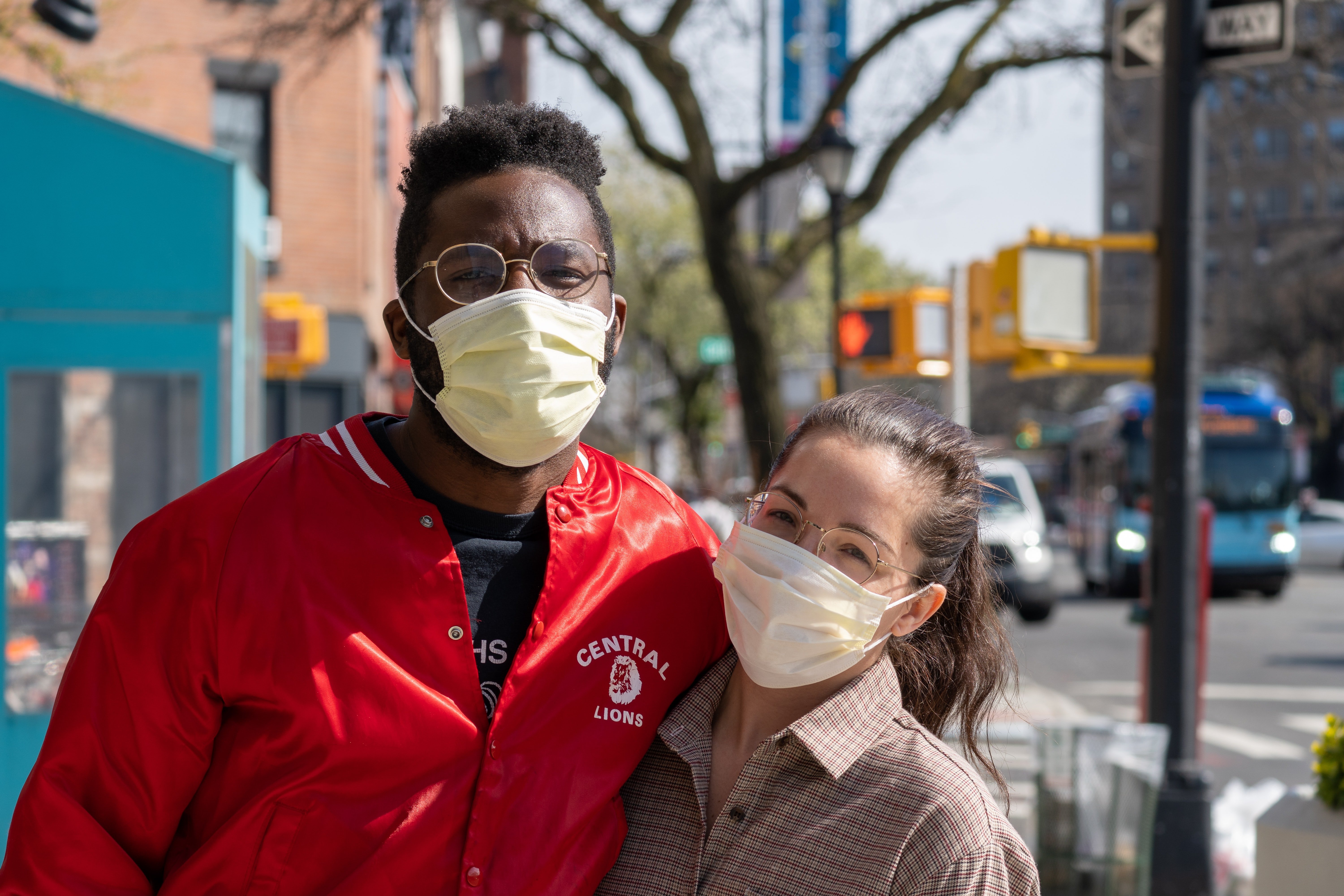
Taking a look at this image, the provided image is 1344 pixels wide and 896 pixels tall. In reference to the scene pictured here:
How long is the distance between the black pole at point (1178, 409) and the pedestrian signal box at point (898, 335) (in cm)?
468

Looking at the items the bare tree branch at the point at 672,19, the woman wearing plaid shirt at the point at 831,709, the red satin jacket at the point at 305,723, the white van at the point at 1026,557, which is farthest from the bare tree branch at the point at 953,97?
the red satin jacket at the point at 305,723

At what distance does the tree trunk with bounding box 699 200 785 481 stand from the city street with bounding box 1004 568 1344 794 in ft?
7.74

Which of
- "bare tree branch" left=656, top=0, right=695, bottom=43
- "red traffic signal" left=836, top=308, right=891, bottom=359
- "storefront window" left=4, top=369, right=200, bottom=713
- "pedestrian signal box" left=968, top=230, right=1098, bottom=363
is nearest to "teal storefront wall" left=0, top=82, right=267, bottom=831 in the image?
"storefront window" left=4, top=369, right=200, bottom=713

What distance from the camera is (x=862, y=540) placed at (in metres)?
2.23

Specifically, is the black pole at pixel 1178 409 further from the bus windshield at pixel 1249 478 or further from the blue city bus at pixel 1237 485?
the bus windshield at pixel 1249 478

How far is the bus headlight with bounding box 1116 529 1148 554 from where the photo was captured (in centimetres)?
2147

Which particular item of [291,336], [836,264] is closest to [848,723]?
[836,264]

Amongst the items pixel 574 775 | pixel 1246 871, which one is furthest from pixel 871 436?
pixel 1246 871

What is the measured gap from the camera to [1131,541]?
70.7 feet

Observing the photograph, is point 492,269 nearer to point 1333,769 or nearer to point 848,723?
point 848,723

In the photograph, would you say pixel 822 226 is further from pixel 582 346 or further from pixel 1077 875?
pixel 582 346

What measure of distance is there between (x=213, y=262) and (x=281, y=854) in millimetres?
3834

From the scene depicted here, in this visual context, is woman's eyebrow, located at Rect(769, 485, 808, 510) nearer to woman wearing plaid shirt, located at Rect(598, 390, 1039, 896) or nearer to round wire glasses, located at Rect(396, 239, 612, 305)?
woman wearing plaid shirt, located at Rect(598, 390, 1039, 896)

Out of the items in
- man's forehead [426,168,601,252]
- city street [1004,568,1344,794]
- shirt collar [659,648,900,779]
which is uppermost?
man's forehead [426,168,601,252]
